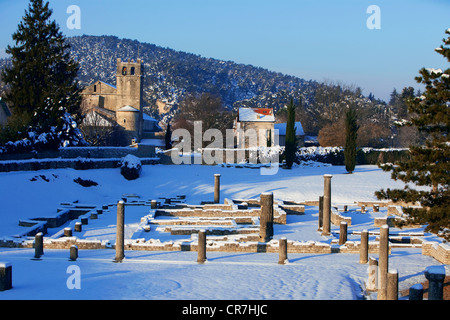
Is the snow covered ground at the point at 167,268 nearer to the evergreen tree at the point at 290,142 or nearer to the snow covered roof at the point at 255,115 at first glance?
the evergreen tree at the point at 290,142

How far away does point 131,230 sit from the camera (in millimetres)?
19859

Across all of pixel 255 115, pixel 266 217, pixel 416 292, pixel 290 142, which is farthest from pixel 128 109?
pixel 416 292

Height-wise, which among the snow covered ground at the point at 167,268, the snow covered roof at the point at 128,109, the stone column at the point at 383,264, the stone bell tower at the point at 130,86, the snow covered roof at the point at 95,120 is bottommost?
the snow covered ground at the point at 167,268

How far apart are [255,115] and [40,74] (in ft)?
98.4

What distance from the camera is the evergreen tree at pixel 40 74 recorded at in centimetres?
3716

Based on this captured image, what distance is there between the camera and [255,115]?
62.8 m

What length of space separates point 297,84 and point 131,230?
153 metres

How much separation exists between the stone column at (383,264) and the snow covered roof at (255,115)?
49.0 meters

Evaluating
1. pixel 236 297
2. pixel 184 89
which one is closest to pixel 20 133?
pixel 236 297

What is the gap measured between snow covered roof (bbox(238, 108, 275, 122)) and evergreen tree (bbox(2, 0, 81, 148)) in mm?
25989

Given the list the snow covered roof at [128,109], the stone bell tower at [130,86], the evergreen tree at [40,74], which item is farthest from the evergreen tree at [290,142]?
→ the stone bell tower at [130,86]

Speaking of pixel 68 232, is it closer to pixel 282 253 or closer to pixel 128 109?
pixel 282 253
